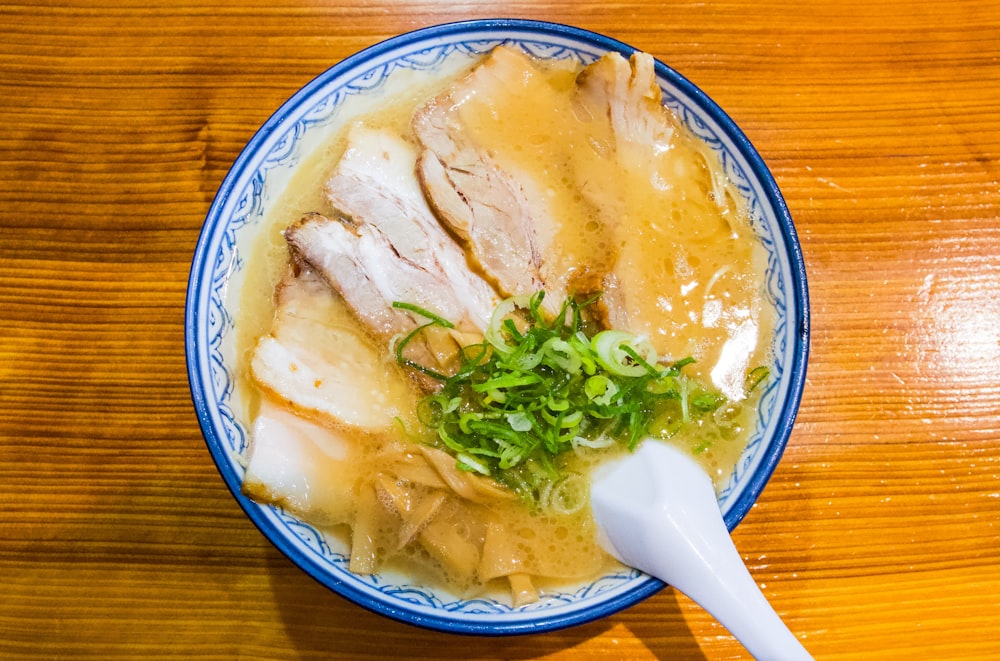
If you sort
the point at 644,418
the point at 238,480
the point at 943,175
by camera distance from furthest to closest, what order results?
the point at 943,175, the point at 644,418, the point at 238,480

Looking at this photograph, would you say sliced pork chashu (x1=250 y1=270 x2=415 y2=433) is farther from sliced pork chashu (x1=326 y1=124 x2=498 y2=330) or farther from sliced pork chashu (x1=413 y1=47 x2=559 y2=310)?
sliced pork chashu (x1=413 y1=47 x2=559 y2=310)

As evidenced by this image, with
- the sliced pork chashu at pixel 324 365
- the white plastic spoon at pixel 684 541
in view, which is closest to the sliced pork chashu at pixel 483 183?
the sliced pork chashu at pixel 324 365

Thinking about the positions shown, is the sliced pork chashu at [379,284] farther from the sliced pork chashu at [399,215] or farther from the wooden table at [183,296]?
the wooden table at [183,296]

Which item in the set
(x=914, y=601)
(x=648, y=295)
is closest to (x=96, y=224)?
(x=648, y=295)

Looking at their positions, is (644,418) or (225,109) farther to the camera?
(225,109)

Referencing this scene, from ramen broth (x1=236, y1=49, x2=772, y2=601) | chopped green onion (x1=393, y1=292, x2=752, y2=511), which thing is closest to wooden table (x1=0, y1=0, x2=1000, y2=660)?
ramen broth (x1=236, y1=49, x2=772, y2=601)

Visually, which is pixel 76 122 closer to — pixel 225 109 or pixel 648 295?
pixel 225 109
